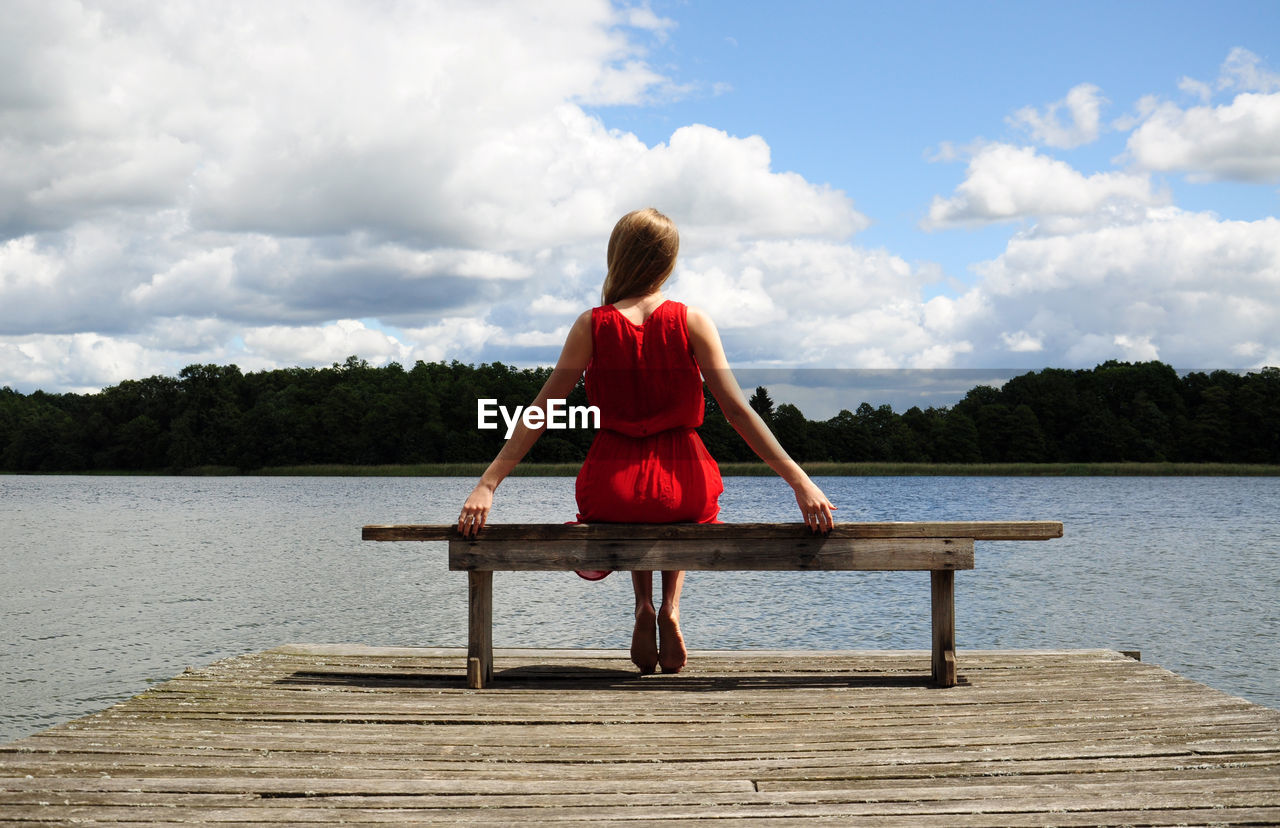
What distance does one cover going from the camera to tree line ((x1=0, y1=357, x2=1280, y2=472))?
72.1 metres

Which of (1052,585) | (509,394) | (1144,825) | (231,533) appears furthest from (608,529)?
Answer: (509,394)

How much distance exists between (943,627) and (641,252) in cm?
191

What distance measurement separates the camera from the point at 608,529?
3834 mm

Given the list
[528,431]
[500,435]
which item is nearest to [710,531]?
[528,431]

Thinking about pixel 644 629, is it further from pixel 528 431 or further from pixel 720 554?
pixel 528 431

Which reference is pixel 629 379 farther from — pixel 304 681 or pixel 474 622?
pixel 304 681

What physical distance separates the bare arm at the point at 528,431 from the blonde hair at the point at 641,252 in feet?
0.63

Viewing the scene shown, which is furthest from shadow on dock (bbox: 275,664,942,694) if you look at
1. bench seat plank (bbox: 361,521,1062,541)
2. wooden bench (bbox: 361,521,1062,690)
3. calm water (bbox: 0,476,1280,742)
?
calm water (bbox: 0,476,1280,742)

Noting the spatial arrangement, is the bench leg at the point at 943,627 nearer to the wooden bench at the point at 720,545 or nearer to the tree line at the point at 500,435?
the wooden bench at the point at 720,545

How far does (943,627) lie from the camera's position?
4004mm

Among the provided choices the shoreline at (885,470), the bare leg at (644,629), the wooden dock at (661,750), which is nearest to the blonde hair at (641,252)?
the bare leg at (644,629)

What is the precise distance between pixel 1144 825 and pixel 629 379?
2131 mm

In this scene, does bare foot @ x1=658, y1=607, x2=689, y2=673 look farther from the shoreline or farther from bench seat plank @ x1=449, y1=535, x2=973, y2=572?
the shoreline

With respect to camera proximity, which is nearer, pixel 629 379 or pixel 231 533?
pixel 629 379
